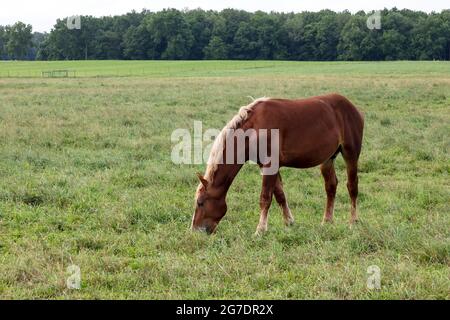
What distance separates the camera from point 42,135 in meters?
13.8

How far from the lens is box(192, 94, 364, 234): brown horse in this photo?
Answer: 6.68 m

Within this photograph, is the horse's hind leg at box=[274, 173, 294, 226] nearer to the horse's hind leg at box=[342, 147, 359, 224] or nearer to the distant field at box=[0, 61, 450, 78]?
the horse's hind leg at box=[342, 147, 359, 224]

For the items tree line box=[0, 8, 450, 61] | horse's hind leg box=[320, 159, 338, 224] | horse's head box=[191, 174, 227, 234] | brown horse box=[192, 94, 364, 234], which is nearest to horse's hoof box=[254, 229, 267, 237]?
brown horse box=[192, 94, 364, 234]

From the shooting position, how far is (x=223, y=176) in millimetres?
6680

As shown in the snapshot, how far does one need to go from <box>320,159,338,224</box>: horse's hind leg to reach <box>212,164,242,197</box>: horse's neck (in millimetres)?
1632

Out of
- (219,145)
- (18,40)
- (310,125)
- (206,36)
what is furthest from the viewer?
(18,40)

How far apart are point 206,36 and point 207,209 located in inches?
4129

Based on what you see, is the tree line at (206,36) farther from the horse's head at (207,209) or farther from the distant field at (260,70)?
the horse's head at (207,209)

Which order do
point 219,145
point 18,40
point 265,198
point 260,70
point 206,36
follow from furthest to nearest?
1. point 18,40
2. point 206,36
3. point 260,70
4. point 265,198
5. point 219,145

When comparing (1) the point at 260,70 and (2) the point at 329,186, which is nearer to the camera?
(2) the point at 329,186

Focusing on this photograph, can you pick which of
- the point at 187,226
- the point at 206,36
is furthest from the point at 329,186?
the point at 206,36

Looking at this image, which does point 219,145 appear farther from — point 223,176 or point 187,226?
point 187,226
